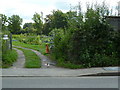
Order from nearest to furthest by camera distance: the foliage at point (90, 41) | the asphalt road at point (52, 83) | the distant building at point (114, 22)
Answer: the asphalt road at point (52, 83) < the foliage at point (90, 41) < the distant building at point (114, 22)

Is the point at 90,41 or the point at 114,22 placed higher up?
the point at 114,22

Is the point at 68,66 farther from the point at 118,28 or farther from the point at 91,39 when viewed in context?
the point at 118,28

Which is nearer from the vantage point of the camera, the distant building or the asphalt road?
the asphalt road

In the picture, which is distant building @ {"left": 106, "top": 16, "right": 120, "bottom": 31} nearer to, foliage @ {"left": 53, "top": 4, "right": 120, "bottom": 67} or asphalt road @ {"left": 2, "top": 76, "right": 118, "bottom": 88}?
foliage @ {"left": 53, "top": 4, "right": 120, "bottom": 67}

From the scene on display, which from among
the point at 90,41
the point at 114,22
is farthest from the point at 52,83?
the point at 114,22

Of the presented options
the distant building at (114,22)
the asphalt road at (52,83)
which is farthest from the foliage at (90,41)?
the asphalt road at (52,83)

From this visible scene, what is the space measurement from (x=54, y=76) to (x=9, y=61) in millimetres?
3162

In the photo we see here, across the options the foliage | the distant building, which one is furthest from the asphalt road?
the distant building

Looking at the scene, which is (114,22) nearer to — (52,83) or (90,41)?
(90,41)

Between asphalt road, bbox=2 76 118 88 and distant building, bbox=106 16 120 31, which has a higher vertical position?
distant building, bbox=106 16 120 31

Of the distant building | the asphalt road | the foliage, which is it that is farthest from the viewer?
the distant building

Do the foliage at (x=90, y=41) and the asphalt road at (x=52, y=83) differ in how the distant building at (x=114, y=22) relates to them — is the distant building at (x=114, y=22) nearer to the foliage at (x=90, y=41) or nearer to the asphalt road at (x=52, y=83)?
the foliage at (x=90, y=41)

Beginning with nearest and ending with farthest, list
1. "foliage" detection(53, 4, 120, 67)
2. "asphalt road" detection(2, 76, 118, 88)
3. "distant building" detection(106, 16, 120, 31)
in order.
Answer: "asphalt road" detection(2, 76, 118, 88), "foliage" detection(53, 4, 120, 67), "distant building" detection(106, 16, 120, 31)

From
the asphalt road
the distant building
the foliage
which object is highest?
the distant building
